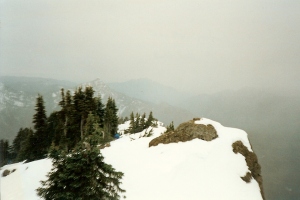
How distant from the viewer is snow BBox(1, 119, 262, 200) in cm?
1310

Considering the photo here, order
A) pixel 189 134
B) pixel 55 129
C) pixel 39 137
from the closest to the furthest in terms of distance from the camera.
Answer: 1. pixel 189 134
2. pixel 39 137
3. pixel 55 129

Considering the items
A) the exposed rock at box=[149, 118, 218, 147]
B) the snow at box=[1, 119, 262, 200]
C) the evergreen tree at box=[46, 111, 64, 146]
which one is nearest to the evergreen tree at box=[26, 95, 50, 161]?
the evergreen tree at box=[46, 111, 64, 146]

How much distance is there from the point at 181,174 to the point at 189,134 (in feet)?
19.8

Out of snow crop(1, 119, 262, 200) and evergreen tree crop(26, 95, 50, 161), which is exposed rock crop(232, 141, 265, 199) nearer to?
snow crop(1, 119, 262, 200)

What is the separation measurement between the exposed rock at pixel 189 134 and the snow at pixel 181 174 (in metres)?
0.70

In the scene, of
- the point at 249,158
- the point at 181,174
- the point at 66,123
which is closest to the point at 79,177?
the point at 181,174

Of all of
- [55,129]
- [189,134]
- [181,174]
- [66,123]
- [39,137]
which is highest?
[189,134]

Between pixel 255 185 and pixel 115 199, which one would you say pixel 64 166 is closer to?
pixel 115 199

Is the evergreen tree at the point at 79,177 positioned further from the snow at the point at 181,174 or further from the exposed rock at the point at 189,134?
the exposed rock at the point at 189,134

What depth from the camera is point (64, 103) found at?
40.8 metres

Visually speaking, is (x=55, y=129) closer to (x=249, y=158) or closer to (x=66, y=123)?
(x=66, y=123)

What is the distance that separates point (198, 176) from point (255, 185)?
5.34 m

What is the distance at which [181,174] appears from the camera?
48.2 ft

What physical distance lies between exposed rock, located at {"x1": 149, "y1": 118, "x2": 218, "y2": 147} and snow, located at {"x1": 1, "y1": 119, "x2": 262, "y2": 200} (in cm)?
70
